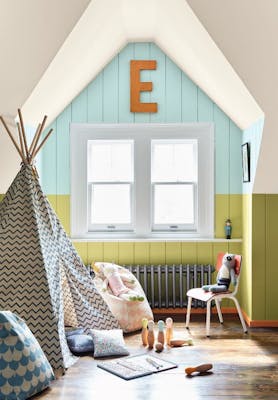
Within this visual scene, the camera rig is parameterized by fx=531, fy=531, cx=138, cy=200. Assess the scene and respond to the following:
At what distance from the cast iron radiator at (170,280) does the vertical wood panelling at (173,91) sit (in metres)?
1.59

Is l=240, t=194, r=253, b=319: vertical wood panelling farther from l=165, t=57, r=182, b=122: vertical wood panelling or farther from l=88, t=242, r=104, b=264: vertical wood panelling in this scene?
l=88, t=242, r=104, b=264: vertical wood panelling

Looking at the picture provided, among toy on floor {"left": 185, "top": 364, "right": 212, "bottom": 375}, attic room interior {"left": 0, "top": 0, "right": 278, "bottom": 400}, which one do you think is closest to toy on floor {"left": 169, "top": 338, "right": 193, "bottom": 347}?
attic room interior {"left": 0, "top": 0, "right": 278, "bottom": 400}

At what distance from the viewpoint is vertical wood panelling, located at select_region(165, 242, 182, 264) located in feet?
18.5

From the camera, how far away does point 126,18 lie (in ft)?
16.1

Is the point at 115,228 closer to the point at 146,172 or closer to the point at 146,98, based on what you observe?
the point at 146,172

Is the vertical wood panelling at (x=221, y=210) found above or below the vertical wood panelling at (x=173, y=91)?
below

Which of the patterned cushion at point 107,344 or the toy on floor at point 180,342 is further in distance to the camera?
the toy on floor at point 180,342

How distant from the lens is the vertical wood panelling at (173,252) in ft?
18.5

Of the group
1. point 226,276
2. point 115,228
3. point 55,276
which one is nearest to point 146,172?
point 115,228

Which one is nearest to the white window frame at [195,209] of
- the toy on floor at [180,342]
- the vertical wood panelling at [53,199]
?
the vertical wood panelling at [53,199]

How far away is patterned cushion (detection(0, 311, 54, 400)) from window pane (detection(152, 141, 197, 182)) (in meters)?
2.78

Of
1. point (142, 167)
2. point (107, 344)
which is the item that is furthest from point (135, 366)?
point (142, 167)

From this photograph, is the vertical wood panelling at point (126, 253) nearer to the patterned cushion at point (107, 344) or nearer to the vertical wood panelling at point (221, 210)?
the vertical wood panelling at point (221, 210)

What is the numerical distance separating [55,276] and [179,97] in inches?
99.2
